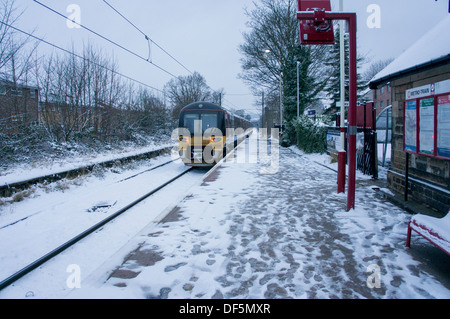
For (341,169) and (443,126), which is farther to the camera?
(341,169)

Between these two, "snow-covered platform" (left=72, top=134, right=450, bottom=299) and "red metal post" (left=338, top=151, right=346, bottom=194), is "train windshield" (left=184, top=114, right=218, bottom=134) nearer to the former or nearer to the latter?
"snow-covered platform" (left=72, top=134, right=450, bottom=299)

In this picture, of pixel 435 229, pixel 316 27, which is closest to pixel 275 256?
pixel 435 229

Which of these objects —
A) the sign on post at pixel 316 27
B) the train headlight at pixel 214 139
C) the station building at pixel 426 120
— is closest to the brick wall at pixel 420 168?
the station building at pixel 426 120

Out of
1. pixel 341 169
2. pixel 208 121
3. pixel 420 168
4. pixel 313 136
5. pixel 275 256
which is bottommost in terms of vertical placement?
pixel 275 256

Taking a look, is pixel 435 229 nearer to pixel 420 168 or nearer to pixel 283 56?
pixel 420 168

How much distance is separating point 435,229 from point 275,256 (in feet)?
6.11

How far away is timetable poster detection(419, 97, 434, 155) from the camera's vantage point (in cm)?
487

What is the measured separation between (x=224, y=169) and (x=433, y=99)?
25.4ft

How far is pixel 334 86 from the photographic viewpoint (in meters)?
31.7

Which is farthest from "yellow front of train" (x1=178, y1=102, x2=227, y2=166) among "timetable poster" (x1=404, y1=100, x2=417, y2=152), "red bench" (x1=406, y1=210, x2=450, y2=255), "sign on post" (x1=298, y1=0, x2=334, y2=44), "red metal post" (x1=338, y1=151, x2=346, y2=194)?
"red bench" (x1=406, y1=210, x2=450, y2=255)

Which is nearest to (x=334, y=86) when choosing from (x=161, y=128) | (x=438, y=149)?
(x=161, y=128)

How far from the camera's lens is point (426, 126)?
16.4ft

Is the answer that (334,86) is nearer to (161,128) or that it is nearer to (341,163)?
(161,128)
